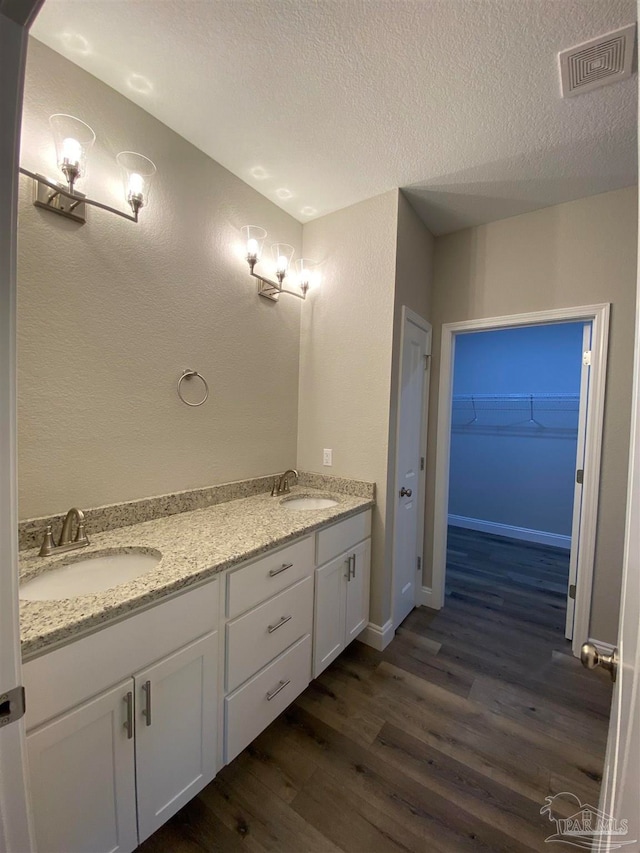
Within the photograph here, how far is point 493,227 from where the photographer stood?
2307mm

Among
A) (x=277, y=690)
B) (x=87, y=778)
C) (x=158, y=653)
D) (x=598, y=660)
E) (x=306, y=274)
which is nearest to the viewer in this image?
(x=598, y=660)

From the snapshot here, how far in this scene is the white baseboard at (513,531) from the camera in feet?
12.5

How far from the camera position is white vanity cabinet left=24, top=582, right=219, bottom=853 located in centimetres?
82

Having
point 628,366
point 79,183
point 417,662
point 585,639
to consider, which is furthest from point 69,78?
point 585,639

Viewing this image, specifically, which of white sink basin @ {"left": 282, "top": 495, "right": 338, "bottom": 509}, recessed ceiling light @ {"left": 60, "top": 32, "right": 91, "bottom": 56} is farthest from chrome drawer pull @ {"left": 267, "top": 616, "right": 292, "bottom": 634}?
recessed ceiling light @ {"left": 60, "top": 32, "right": 91, "bottom": 56}

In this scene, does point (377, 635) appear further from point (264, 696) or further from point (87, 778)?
point (87, 778)

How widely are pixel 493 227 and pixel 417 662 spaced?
2808mm

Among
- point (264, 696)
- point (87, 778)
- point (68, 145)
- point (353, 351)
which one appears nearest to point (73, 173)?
point (68, 145)

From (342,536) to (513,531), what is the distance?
3.21m

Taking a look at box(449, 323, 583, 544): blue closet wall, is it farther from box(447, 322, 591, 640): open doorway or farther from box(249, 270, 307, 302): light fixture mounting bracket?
box(249, 270, 307, 302): light fixture mounting bracket

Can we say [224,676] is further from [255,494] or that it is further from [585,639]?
[585,639]

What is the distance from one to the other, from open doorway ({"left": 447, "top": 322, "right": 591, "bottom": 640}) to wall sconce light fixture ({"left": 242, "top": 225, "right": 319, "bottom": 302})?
89.4 inches

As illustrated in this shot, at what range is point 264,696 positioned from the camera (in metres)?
1.39

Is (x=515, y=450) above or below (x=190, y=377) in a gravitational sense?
below
